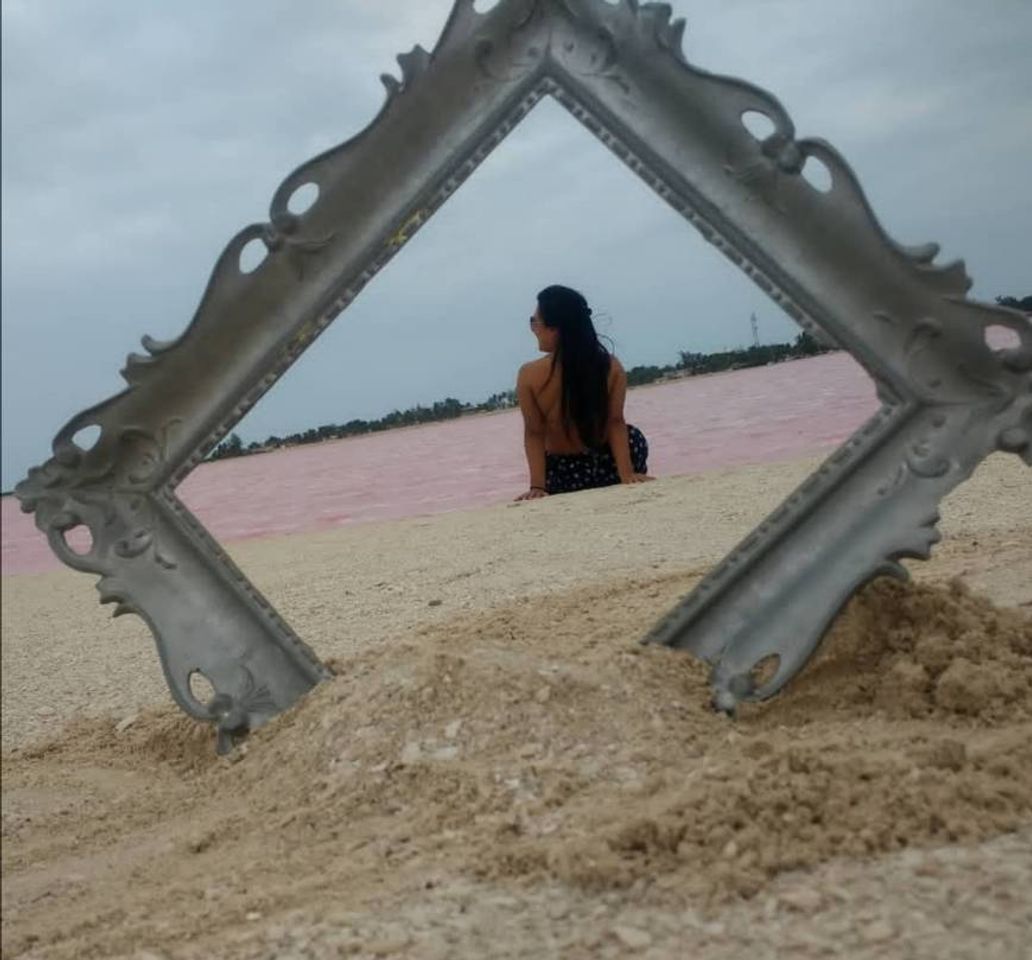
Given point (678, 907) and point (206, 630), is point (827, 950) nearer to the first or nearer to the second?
point (678, 907)

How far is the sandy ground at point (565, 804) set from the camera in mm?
1714

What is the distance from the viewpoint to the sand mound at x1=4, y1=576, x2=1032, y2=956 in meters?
1.86

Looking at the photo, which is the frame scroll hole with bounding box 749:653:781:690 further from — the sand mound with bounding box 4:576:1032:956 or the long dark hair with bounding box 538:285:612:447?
the long dark hair with bounding box 538:285:612:447

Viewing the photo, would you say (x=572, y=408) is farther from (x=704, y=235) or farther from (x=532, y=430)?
(x=704, y=235)

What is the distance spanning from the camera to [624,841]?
1.86 meters

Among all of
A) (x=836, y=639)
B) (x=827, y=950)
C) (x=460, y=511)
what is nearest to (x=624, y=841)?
(x=827, y=950)

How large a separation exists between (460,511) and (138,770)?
3663 millimetres

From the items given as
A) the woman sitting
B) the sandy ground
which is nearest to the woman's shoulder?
the woman sitting

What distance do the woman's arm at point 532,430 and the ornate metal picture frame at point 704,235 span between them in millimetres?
851

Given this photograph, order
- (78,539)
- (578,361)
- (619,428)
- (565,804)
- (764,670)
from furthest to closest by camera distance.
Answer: (619,428) → (578,361) → (78,539) → (764,670) → (565,804)

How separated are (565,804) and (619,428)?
1.63m

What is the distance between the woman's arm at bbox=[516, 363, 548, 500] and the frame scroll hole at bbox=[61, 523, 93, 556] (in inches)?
46.5

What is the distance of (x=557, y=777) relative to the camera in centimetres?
215

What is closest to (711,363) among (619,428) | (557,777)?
(619,428)
